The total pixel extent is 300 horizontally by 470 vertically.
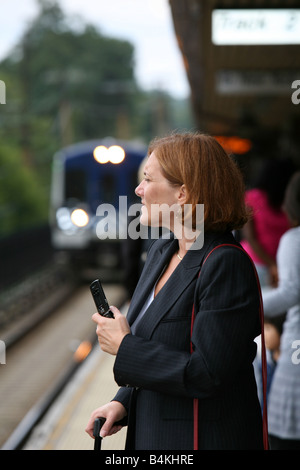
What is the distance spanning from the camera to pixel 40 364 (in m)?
8.58

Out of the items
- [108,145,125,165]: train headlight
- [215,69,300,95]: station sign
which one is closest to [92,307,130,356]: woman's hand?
[108,145,125,165]: train headlight

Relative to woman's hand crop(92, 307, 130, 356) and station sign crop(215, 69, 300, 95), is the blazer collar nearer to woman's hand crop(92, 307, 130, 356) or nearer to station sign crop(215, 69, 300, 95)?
woman's hand crop(92, 307, 130, 356)

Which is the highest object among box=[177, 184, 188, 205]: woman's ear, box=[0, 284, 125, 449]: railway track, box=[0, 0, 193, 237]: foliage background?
box=[0, 0, 193, 237]: foliage background

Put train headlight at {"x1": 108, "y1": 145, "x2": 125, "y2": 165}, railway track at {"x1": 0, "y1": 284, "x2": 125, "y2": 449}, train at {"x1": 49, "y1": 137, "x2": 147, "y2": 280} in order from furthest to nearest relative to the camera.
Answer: train at {"x1": 49, "y1": 137, "x2": 147, "y2": 280} → railway track at {"x1": 0, "y1": 284, "x2": 125, "y2": 449} → train headlight at {"x1": 108, "y1": 145, "x2": 125, "y2": 165}

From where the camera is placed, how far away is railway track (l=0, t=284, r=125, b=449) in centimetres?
602

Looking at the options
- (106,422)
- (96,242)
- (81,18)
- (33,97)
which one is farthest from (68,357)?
(81,18)

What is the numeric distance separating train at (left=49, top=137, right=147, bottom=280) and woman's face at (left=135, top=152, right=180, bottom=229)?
11770 mm

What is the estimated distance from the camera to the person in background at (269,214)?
3750 mm

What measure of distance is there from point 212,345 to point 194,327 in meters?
0.07

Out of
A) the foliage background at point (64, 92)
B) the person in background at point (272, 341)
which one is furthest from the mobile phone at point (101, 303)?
the foliage background at point (64, 92)

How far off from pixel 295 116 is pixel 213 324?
11.5m

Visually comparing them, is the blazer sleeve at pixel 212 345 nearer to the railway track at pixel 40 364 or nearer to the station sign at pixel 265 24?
the railway track at pixel 40 364

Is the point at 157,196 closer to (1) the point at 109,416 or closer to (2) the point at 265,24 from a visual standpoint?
(1) the point at 109,416

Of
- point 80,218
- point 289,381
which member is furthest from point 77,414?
point 80,218
